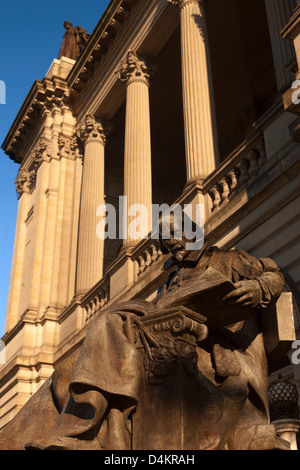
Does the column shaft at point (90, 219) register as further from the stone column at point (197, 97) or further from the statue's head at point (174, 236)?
the statue's head at point (174, 236)

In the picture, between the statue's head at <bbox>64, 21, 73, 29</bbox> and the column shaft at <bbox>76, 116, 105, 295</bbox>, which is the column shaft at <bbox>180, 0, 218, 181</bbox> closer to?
the column shaft at <bbox>76, 116, 105, 295</bbox>

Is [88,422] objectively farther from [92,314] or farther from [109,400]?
[92,314]

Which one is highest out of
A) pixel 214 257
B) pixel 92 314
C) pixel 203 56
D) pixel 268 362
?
pixel 203 56

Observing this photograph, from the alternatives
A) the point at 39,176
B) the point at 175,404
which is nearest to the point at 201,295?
the point at 175,404

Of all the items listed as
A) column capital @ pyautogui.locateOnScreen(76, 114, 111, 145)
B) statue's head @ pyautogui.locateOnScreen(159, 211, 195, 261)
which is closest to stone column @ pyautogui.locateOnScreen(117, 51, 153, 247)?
column capital @ pyautogui.locateOnScreen(76, 114, 111, 145)

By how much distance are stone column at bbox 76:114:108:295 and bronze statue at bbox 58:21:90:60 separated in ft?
18.0

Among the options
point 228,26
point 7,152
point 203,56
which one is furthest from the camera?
point 7,152

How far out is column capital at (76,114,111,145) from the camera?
814 inches

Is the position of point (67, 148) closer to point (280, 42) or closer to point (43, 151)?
point (43, 151)

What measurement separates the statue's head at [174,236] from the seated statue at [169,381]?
1.61ft

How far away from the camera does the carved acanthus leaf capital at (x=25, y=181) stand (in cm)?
2473

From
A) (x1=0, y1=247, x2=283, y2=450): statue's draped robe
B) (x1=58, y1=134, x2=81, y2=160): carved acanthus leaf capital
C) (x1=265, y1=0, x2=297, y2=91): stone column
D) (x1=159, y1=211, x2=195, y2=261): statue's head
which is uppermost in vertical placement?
(x1=58, y1=134, x2=81, y2=160): carved acanthus leaf capital

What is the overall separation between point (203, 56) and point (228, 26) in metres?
5.51

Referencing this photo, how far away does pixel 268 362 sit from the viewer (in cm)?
415
